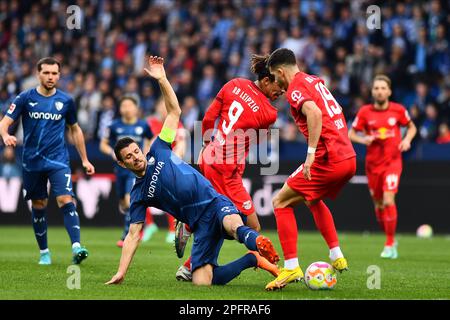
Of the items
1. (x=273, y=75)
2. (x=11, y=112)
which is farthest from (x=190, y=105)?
(x=273, y=75)

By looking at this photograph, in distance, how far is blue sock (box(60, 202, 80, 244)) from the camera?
38.2ft

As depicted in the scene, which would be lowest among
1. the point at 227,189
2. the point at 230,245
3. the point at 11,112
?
the point at 230,245

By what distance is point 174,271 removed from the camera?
10.9 m

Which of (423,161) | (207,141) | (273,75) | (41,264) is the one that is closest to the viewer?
(273,75)

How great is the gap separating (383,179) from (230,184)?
485 cm

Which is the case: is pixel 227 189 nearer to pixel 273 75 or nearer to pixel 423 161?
pixel 273 75

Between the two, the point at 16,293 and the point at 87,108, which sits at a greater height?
the point at 87,108

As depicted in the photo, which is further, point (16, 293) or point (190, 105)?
point (190, 105)

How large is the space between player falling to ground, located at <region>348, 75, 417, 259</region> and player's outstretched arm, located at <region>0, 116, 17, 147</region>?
19.0 ft

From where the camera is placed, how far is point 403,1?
22.9 meters

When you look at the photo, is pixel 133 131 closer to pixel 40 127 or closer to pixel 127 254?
pixel 40 127

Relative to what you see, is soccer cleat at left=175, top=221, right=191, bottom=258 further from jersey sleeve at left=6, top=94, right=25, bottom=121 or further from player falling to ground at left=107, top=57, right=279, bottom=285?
jersey sleeve at left=6, top=94, right=25, bottom=121

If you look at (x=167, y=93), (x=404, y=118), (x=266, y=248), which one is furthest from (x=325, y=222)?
(x=404, y=118)

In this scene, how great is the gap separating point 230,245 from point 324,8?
9835 mm
